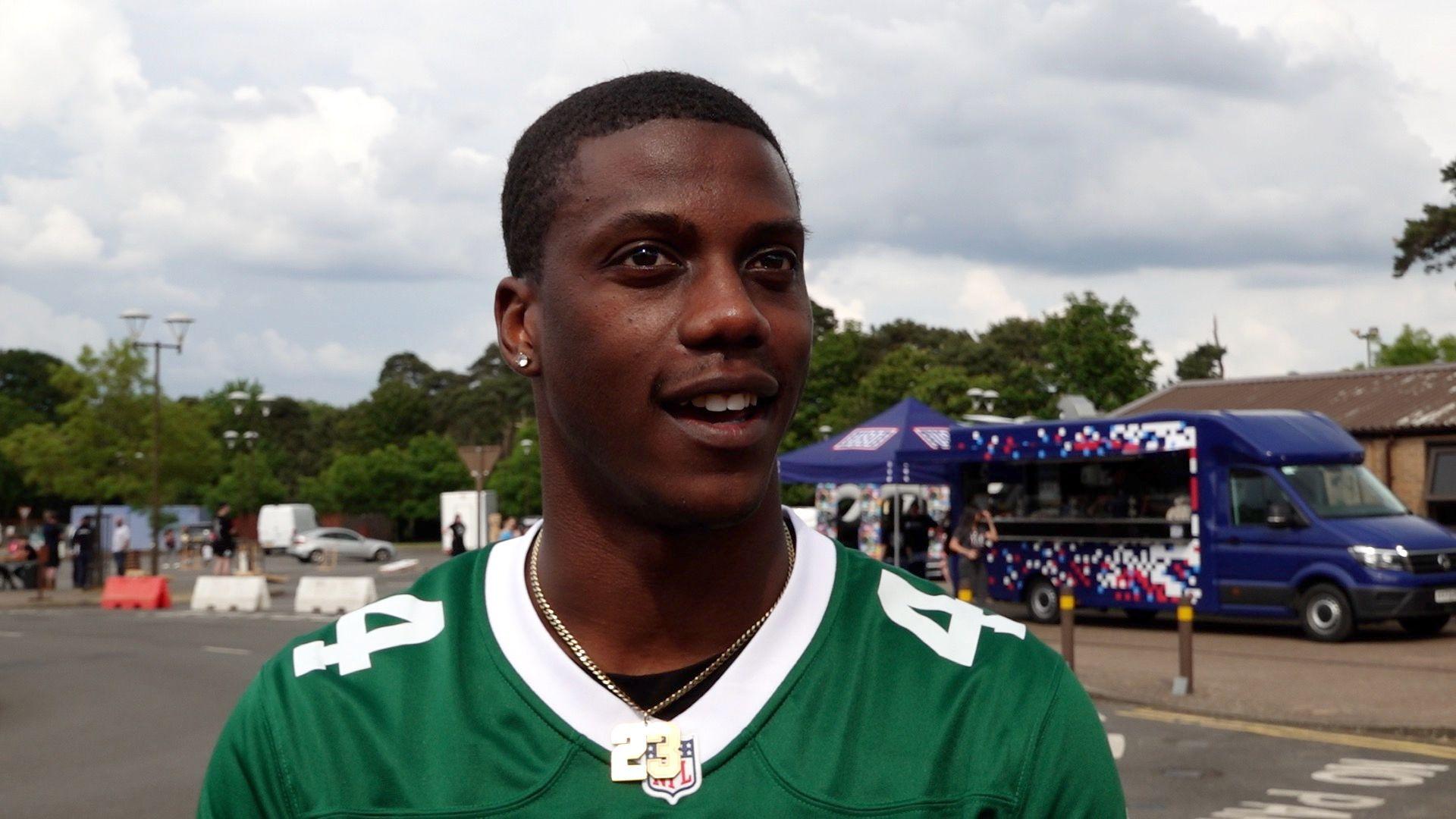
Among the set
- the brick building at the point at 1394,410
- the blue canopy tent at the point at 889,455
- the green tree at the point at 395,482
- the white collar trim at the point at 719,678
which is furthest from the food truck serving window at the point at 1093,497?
the green tree at the point at 395,482

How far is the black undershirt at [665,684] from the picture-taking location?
1.91 metres

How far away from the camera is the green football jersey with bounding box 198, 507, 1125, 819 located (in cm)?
178

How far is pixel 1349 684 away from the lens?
14.2 m

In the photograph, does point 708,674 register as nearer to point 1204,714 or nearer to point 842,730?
point 842,730

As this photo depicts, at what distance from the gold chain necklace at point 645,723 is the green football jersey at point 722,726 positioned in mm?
13

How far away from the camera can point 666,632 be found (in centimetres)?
195

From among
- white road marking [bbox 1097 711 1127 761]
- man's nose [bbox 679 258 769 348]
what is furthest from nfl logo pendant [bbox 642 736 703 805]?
white road marking [bbox 1097 711 1127 761]

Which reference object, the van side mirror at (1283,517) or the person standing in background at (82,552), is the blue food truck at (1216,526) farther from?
the person standing in background at (82,552)

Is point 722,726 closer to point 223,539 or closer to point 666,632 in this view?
point 666,632

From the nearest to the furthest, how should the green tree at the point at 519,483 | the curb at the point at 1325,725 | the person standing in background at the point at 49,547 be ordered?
the curb at the point at 1325,725, the person standing in background at the point at 49,547, the green tree at the point at 519,483

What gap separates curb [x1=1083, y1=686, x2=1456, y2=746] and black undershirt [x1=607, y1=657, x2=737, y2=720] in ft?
35.4

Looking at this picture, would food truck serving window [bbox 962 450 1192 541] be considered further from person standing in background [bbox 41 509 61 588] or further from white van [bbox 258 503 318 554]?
white van [bbox 258 503 318 554]

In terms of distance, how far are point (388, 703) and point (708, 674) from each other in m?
0.37

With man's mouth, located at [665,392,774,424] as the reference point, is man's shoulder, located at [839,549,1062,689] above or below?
below
